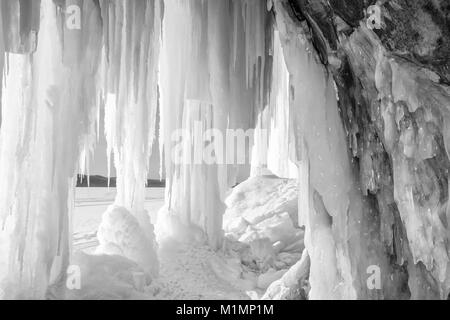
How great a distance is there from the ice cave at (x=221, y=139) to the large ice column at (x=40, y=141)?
0.05ft

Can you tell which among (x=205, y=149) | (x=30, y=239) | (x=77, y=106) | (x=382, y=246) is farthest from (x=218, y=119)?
(x=382, y=246)

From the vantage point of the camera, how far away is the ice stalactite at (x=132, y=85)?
5496 millimetres

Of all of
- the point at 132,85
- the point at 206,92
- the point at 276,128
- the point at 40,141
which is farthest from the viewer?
the point at 276,128

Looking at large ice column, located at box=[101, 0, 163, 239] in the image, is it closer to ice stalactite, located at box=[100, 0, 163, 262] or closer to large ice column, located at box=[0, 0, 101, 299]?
ice stalactite, located at box=[100, 0, 163, 262]

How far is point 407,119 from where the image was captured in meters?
3.28

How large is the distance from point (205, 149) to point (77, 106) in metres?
3.33

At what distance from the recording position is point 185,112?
26.1ft

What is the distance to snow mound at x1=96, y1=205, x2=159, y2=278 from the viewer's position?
6.81m

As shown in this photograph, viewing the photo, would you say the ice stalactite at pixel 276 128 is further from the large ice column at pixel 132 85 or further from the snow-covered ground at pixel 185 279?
the snow-covered ground at pixel 185 279

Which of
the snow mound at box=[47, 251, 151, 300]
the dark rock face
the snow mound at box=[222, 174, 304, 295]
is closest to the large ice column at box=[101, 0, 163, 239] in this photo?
the snow mound at box=[47, 251, 151, 300]

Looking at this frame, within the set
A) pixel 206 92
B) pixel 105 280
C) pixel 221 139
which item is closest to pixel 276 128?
pixel 221 139

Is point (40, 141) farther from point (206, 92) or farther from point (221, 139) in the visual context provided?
point (221, 139)

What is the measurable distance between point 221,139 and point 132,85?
2.17m

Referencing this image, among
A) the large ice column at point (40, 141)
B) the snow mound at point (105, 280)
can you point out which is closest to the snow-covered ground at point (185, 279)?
the snow mound at point (105, 280)
